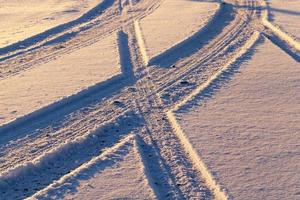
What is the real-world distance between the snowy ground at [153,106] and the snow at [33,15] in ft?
0.36

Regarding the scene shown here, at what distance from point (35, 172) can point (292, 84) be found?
496cm

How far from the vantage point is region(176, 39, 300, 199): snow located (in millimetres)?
6715

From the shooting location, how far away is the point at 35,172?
7.04 meters

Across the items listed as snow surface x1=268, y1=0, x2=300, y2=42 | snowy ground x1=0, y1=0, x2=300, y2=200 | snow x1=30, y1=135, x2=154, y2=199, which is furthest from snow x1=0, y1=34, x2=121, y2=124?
snow surface x1=268, y1=0, x2=300, y2=42

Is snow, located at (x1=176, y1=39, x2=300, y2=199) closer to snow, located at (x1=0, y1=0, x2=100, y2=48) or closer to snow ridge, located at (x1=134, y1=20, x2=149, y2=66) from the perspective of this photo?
snow ridge, located at (x1=134, y1=20, x2=149, y2=66)

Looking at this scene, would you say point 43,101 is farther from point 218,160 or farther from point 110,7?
point 110,7

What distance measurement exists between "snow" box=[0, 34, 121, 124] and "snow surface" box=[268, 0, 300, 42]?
4.15m

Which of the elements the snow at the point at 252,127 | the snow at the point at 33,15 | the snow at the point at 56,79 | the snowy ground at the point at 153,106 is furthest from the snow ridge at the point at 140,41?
the snow at the point at 33,15

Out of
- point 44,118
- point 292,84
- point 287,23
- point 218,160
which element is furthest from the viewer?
point 287,23

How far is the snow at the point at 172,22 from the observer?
11906 mm

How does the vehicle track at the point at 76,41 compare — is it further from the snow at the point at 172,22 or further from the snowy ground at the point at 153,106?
the snow at the point at 172,22

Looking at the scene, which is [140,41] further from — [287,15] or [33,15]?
[33,15]

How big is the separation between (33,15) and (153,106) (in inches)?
309

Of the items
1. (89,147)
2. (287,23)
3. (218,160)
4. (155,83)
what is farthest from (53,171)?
(287,23)
